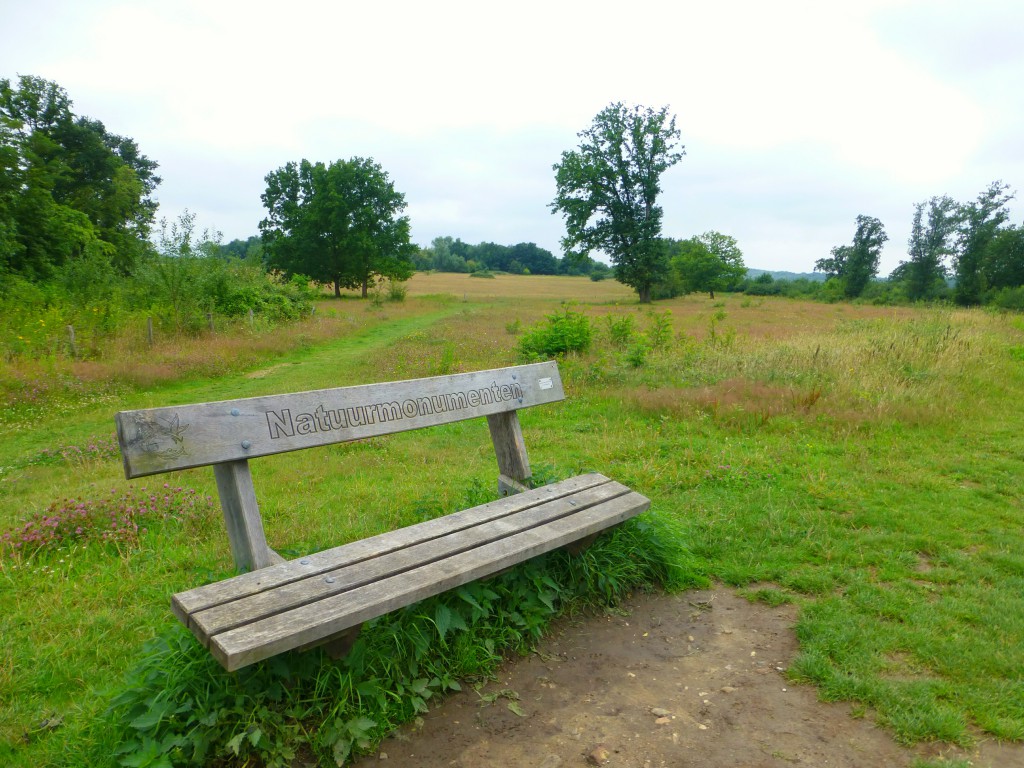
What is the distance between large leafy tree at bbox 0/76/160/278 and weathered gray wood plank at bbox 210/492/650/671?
59.8 feet

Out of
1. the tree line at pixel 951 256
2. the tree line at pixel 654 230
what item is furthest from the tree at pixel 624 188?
the tree line at pixel 951 256

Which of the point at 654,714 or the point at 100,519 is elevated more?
the point at 100,519

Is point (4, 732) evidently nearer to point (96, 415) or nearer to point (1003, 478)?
point (1003, 478)

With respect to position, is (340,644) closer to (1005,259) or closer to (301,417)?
(301,417)

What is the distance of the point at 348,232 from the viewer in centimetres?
4412

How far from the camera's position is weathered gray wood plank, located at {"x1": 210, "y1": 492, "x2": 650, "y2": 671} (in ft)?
6.77

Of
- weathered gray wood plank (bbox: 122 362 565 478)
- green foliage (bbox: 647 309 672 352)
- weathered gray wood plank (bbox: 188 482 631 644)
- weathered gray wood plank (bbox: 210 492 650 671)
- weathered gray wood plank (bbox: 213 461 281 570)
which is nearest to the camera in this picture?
weathered gray wood plank (bbox: 210 492 650 671)

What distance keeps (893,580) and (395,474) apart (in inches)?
154

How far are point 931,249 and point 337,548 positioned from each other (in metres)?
61.7

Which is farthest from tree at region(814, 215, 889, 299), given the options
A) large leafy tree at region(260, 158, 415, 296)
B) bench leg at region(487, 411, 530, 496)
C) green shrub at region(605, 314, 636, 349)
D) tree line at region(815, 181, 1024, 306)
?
bench leg at region(487, 411, 530, 496)

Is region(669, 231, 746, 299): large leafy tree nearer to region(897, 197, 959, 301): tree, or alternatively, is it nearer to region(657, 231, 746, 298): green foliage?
region(657, 231, 746, 298): green foliage

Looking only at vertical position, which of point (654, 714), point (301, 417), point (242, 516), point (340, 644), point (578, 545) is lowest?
point (654, 714)

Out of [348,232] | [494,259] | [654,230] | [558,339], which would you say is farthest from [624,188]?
[494,259]

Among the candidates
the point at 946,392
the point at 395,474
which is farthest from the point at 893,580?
the point at 946,392
